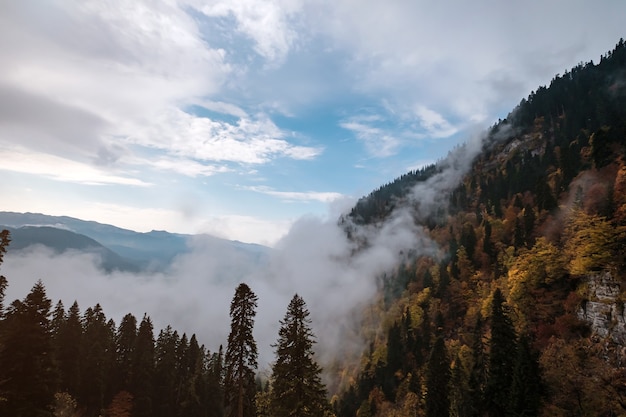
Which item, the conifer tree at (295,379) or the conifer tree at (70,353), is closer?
the conifer tree at (295,379)

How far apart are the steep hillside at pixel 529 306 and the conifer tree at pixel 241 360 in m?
32.7

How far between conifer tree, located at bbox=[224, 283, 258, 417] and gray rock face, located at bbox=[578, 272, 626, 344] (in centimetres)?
4687

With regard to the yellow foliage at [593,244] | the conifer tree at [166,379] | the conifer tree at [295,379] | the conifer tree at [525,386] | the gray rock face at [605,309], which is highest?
the yellow foliage at [593,244]

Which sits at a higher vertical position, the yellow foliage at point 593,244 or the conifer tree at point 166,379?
the yellow foliage at point 593,244

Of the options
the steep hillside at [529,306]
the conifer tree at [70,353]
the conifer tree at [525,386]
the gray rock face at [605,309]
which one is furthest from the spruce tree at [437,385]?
the conifer tree at [70,353]

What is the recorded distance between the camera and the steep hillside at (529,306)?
43.0 metres

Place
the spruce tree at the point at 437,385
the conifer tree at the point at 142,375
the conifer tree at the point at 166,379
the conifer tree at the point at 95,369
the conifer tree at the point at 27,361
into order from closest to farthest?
the conifer tree at the point at 27,361
the spruce tree at the point at 437,385
the conifer tree at the point at 95,369
the conifer tree at the point at 142,375
the conifer tree at the point at 166,379

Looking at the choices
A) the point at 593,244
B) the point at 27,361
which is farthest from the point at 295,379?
the point at 593,244

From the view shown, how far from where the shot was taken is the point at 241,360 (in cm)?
2944

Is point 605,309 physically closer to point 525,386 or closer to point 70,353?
point 525,386

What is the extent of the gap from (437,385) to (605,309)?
2621cm

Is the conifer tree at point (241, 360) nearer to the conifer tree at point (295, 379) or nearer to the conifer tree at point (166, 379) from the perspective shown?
the conifer tree at point (295, 379)

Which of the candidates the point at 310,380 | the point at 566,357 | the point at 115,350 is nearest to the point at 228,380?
the point at 310,380

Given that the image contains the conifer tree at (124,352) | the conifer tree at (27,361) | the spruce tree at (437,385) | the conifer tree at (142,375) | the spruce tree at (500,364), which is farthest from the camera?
the conifer tree at (124,352)
